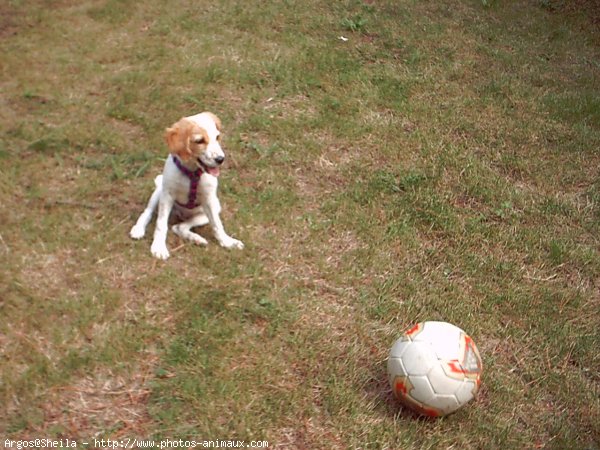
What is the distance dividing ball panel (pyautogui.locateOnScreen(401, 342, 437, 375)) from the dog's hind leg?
2.04 metres

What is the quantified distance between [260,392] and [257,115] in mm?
3330

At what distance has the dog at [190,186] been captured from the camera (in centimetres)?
381

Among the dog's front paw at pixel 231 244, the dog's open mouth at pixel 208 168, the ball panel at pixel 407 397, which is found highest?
the dog's open mouth at pixel 208 168

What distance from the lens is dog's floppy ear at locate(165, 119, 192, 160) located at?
3.80 m

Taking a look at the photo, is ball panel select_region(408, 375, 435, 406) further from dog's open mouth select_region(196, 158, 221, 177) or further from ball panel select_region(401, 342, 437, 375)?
dog's open mouth select_region(196, 158, 221, 177)

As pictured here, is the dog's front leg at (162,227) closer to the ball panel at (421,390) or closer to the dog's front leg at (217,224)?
the dog's front leg at (217,224)

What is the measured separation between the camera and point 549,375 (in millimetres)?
3713

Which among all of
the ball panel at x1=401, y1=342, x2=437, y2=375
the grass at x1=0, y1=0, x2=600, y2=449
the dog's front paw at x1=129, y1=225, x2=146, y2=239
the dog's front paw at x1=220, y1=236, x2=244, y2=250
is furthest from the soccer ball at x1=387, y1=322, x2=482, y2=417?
the dog's front paw at x1=129, y1=225, x2=146, y2=239

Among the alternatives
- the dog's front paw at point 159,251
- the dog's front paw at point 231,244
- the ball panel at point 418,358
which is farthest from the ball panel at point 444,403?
the dog's front paw at point 159,251

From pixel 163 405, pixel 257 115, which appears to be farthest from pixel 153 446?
pixel 257 115

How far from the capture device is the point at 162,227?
13.7 feet

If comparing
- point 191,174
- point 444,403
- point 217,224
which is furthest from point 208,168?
point 444,403

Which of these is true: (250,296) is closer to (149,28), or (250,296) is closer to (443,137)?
(443,137)

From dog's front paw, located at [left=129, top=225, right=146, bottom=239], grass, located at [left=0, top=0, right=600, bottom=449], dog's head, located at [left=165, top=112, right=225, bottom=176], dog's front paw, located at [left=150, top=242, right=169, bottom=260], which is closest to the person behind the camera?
grass, located at [left=0, top=0, right=600, bottom=449]
